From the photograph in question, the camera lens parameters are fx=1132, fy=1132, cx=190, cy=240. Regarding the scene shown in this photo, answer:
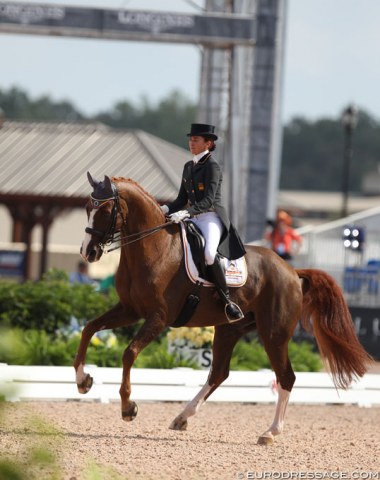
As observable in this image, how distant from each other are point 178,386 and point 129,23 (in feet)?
32.9

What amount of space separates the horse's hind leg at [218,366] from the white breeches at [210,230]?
96 centimetres

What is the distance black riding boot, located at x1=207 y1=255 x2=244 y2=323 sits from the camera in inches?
373

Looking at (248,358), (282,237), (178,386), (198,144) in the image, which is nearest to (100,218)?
(198,144)

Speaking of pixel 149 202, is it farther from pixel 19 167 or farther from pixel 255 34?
pixel 19 167

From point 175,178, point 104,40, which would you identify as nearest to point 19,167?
point 175,178

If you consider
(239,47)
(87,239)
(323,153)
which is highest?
(239,47)

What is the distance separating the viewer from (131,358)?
29.0ft

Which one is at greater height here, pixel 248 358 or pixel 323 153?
pixel 248 358

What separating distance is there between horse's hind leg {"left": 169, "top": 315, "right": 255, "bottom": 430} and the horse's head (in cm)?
159

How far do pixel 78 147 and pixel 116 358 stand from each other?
21.7m

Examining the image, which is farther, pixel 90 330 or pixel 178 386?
pixel 178 386

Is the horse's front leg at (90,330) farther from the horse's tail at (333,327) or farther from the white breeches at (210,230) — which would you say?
the horse's tail at (333,327)

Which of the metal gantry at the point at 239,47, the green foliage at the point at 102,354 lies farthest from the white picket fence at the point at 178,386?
the metal gantry at the point at 239,47

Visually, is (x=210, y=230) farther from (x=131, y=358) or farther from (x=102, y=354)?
(x=102, y=354)
